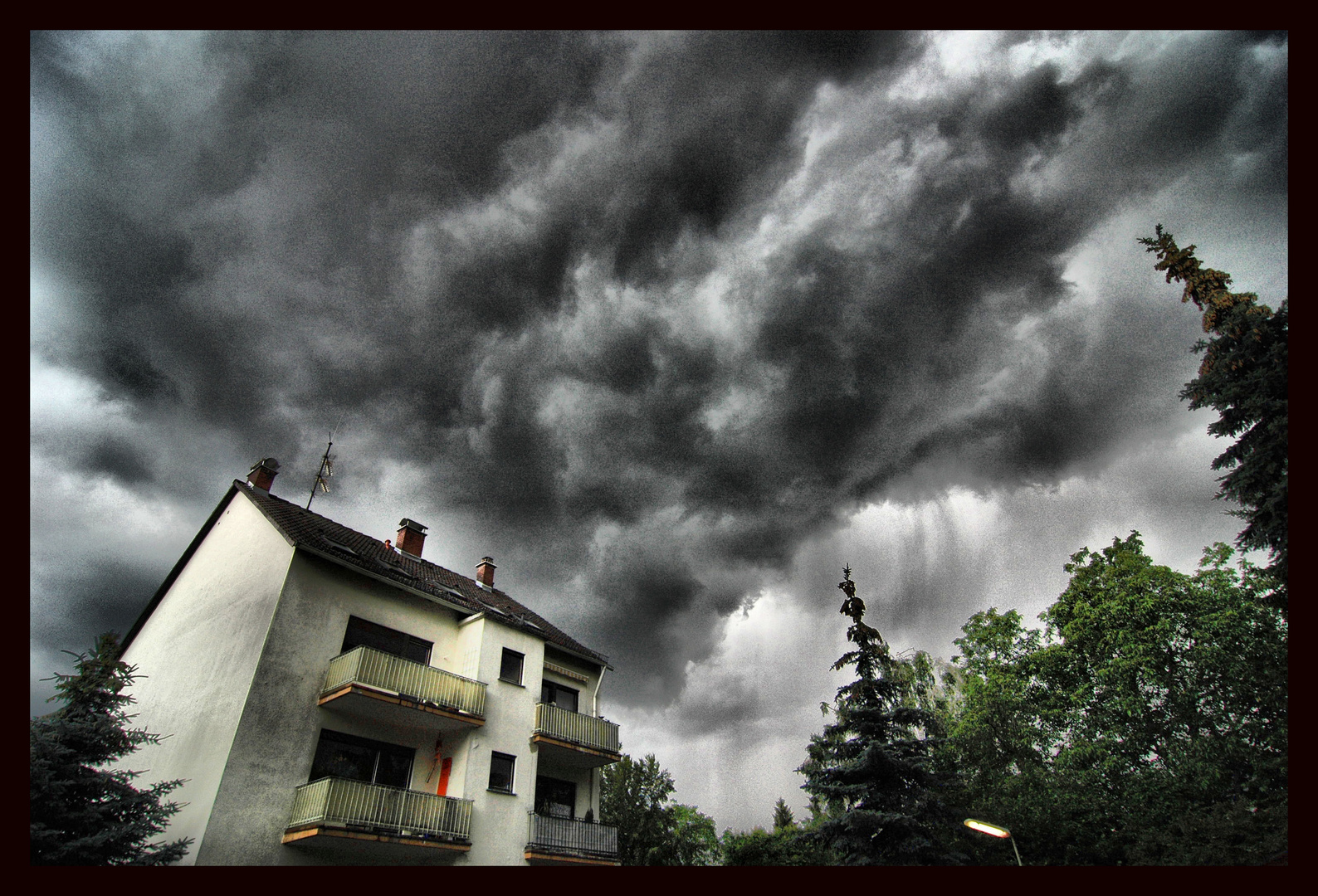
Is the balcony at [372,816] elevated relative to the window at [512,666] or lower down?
lower down

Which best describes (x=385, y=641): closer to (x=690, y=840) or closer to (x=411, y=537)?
(x=411, y=537)

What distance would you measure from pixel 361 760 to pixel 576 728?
721 centimetres

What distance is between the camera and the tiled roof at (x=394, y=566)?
20.3 meters

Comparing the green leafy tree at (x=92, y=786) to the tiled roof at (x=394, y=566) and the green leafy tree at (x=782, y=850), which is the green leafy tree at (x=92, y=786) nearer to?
the tiled roof at (x=394, y=566)

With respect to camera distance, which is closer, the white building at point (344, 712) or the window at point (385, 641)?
the white building at point (344, 712)

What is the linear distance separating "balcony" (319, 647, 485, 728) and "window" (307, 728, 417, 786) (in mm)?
727

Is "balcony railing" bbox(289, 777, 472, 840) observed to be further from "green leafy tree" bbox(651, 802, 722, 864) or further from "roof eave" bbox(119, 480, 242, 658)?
"green leafy tree" bbox(651, 802, 722, 864)

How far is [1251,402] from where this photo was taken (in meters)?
14.4

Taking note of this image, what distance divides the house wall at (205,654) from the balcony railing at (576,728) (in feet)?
30.4

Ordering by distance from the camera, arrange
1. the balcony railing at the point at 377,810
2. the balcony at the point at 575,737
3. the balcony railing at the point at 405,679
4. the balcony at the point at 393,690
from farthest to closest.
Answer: the balcony at the point at 575,737
the balcony railing at the point at 405,679
the balcony at the point at 393,690
the balcony railing at the point at 377,810

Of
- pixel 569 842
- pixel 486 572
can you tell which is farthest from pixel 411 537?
pixel 569 842

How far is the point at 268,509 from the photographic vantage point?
70.0ft

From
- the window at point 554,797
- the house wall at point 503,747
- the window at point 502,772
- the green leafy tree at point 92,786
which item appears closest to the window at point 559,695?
the house wall at point 503,747
